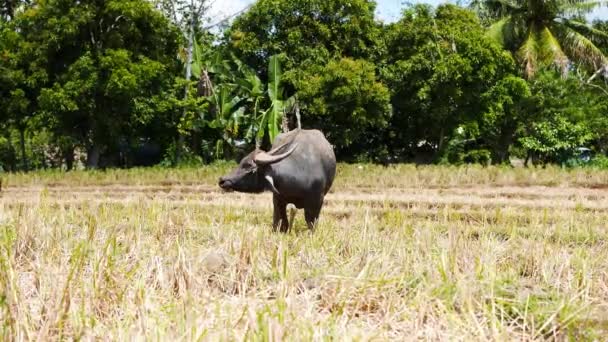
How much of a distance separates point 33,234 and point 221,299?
1882 millimetres

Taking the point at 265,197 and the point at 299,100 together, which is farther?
the point at 299,100

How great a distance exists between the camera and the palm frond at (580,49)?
1906cm

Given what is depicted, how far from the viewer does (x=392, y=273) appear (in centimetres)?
315

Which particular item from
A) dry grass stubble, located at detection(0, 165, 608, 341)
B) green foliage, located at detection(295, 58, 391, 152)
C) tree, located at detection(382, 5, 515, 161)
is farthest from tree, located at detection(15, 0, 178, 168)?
dry grass stubble, located at detection(0, 165, 608, 341)

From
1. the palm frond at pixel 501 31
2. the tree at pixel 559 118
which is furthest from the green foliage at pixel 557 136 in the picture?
the palm frond at pixel 501 31

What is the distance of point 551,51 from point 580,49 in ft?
3.94

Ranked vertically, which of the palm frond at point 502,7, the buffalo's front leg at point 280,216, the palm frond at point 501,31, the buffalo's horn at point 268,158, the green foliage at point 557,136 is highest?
the palm frond at point 502,7

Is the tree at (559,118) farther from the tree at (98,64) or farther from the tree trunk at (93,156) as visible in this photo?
the tree trunk at (93,156)

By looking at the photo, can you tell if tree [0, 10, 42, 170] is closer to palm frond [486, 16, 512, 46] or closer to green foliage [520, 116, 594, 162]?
palm frond [486, 16, 512, 46]

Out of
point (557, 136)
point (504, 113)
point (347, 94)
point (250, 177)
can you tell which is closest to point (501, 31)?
point (504, 113)

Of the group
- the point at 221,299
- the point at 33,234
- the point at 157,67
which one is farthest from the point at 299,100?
the point at 221,299

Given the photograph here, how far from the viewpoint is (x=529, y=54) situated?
61.1 feet

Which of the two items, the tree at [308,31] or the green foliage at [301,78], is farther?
the tree at [308,31]

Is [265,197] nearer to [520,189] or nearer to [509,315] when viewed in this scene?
[520,189]
